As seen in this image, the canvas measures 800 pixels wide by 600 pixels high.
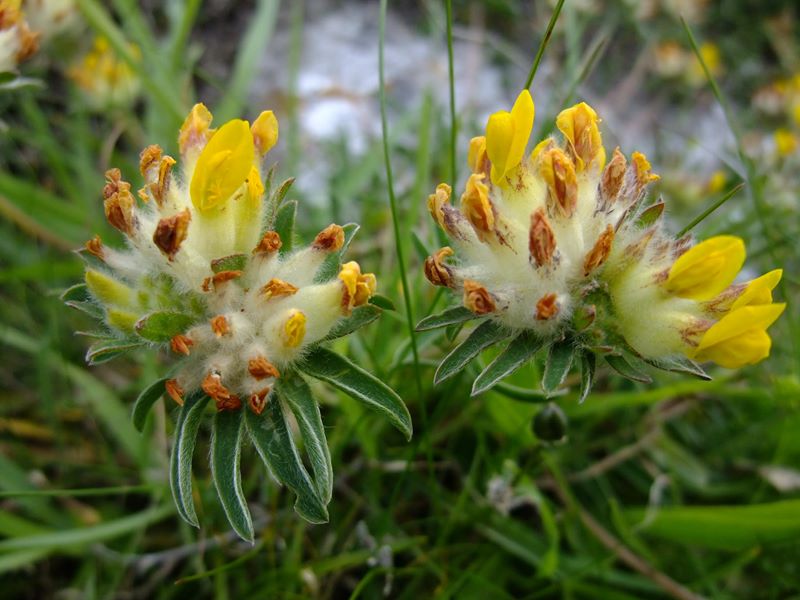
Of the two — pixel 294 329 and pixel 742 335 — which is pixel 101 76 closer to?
pixel 294 329

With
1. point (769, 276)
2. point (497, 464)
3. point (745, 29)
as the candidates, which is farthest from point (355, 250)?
point (745, 29)

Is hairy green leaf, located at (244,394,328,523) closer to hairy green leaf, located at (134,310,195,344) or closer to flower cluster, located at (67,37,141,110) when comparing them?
hairy green leaf, located at (134,310,195,344)

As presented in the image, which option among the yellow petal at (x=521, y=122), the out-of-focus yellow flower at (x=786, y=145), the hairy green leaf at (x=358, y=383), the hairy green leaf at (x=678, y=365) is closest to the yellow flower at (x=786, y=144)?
the out-of-focus yellow flower at (x=786, y=145)

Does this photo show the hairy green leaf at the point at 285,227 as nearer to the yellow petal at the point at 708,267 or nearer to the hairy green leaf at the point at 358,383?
the hairy green leaf at the point at 358,383

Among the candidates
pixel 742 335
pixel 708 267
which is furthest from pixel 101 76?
pixel 742 335

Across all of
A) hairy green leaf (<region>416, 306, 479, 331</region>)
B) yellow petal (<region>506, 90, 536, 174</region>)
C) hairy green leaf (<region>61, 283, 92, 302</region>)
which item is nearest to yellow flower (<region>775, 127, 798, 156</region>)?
yellow petal (<region>506, 90, 536, 174</region>)
